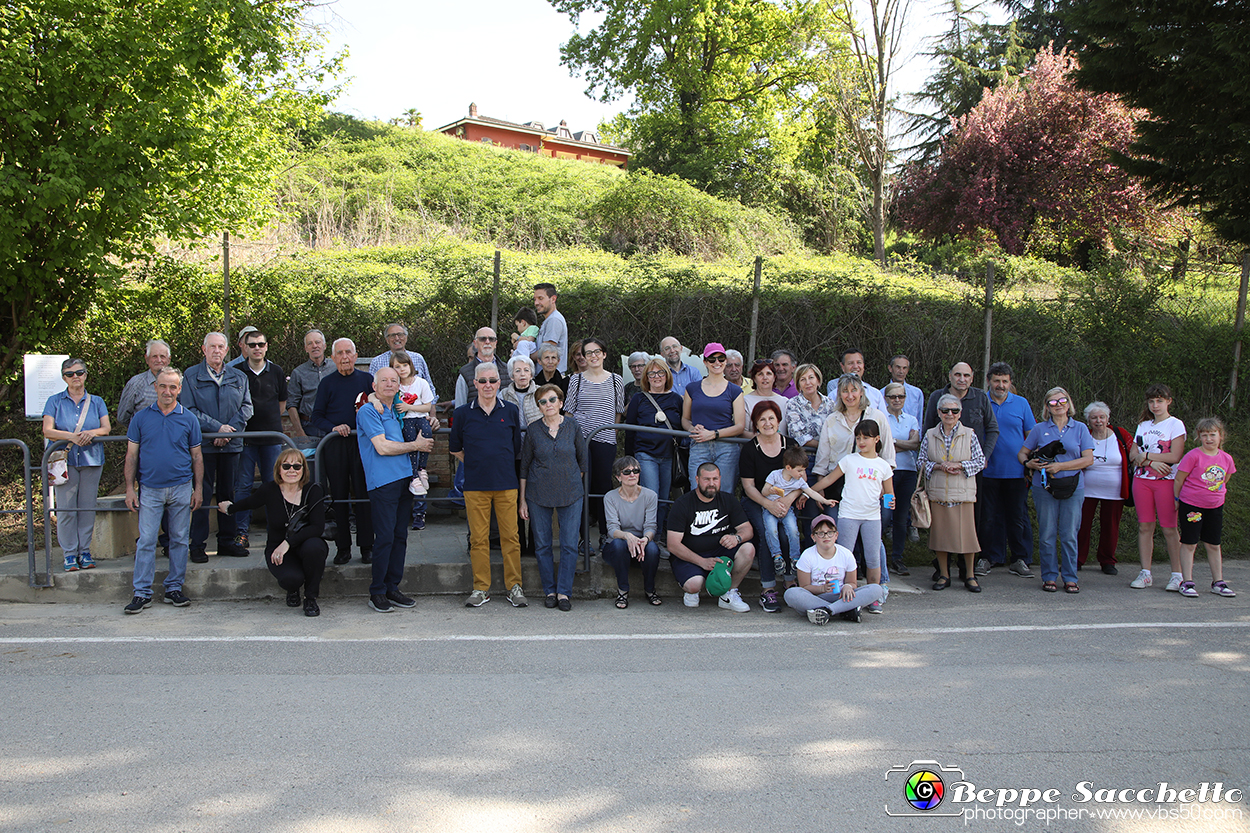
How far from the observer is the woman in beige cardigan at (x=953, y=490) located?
7.66 m

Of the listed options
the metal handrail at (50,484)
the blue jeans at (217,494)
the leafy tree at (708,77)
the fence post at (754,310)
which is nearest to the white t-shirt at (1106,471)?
the fence post at (754,310)

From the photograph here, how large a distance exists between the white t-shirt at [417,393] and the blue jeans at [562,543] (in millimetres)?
1289

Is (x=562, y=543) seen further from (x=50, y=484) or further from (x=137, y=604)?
(x=50, y=484)

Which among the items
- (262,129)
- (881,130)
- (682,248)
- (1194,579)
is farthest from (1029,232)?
(262,129)

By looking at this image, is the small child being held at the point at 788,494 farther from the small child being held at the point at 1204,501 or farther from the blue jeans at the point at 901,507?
the small child being held at the point at 1204,501

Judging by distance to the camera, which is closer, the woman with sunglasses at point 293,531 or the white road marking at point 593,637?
the white road marking at point 593,637

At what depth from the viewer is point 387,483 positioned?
6.78m

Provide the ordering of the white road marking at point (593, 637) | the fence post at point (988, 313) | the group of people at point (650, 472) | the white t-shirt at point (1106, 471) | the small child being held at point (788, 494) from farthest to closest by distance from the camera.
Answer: the fence post at point (988, 313), the white t-shirt at point (1106, 471), the small child being held at point (788, 494), the group of people at point (650, 472), the white road marking at point (593, 637)

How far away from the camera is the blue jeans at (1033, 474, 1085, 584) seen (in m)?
7.73

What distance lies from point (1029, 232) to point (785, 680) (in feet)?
68.1

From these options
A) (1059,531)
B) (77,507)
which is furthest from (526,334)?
(1059,531)

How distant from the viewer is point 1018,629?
21.2 ft

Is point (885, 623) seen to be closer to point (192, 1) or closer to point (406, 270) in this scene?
point (406, 270)

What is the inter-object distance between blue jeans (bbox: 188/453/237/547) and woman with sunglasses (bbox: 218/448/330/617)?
95 centimetres
